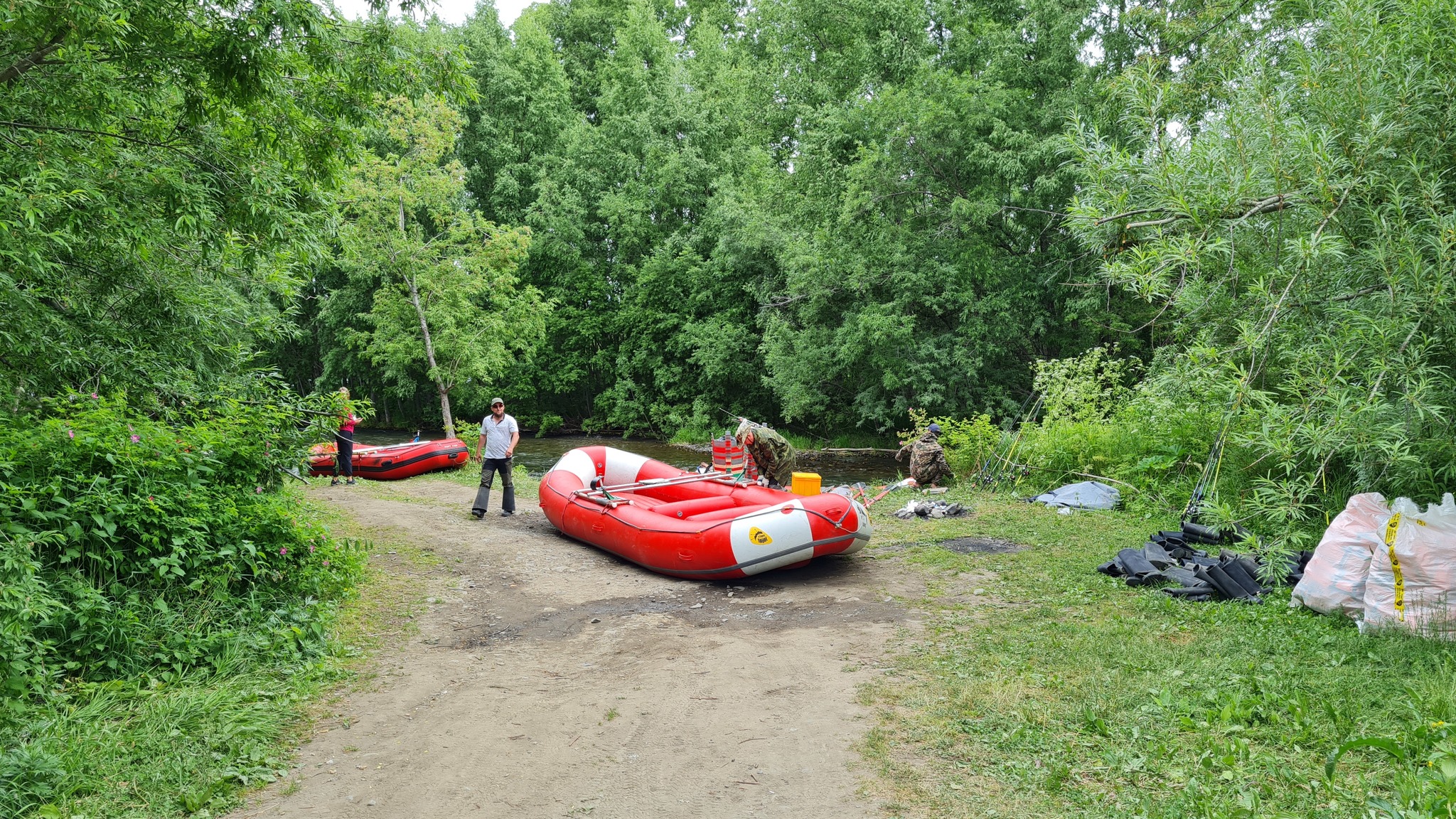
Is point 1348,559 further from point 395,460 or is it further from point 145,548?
point 395,460

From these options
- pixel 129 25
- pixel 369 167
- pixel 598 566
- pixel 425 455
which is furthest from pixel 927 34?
pixel 129 25

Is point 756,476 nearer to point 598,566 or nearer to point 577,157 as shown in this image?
point 598,566

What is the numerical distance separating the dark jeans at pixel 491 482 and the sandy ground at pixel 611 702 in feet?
7.62

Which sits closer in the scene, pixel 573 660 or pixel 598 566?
pixel 573 660

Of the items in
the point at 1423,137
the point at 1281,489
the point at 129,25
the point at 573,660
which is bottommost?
the point at 573,660

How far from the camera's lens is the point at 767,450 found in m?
11.2

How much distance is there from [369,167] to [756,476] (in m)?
13.5

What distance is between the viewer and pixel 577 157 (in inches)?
1162

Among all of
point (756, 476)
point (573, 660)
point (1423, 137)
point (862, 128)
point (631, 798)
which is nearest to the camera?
point (631, 798)

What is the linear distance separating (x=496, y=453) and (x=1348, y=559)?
862 cm

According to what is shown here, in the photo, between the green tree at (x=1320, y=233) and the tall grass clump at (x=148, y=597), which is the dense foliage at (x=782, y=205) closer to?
the tall grass clump at (x=148, y=597)

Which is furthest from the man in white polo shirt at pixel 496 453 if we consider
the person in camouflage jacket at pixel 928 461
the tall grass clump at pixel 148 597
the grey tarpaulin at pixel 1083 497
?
the grey tarpaulin at pixel 1083 497

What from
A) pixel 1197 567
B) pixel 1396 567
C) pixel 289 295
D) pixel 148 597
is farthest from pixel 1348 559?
pixel 289 295

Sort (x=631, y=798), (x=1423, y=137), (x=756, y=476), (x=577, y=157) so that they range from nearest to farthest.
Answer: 1. (x=631, y=798)
2. (x=1423, y=137)
3. (x=756, y=476)
4. (x=577, y=157)
